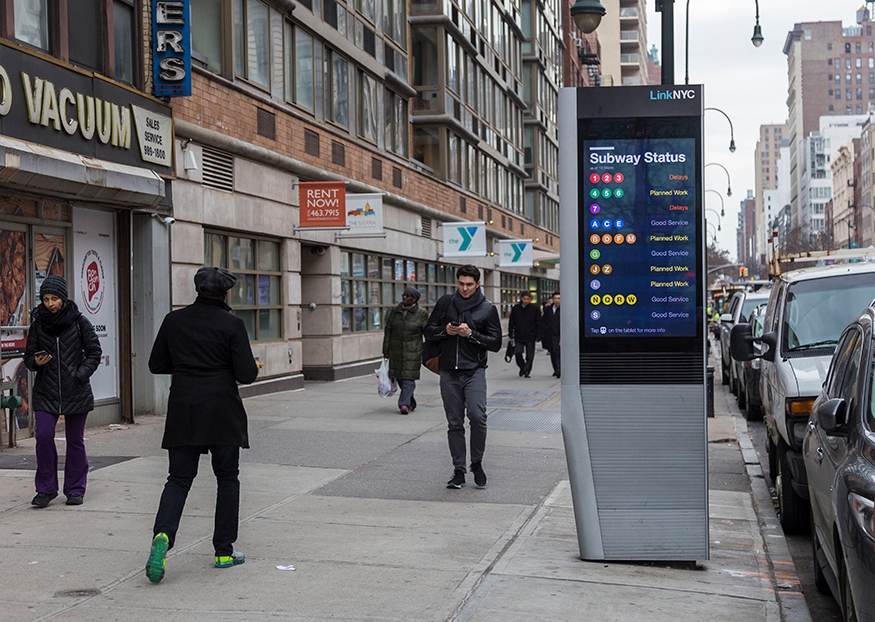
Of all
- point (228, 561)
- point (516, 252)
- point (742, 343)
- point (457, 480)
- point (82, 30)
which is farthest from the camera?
point (516, 252)

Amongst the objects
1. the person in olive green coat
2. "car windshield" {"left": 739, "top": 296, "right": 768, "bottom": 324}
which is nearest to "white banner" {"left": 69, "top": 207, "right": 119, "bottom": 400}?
the person in olive green coat

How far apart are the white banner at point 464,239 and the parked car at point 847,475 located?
22.3 m

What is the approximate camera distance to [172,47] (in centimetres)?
1445

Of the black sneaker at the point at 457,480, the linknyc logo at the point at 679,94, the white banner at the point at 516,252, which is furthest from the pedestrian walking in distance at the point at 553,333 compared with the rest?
the linknyc logo at the point at 679,94

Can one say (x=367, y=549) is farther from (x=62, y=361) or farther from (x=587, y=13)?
(x=587, y=13)

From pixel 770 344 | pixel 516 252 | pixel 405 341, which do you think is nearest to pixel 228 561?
pixel 770 344

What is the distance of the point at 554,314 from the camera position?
23625 mm

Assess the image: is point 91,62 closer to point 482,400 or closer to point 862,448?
point 482,400

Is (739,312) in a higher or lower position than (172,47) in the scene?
lower

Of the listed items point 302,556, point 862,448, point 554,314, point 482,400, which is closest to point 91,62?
point 482,400

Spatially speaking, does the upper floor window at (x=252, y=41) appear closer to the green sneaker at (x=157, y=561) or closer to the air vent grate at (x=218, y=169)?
the air vent grate at (x=218, y=169)

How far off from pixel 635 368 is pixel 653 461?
56cm

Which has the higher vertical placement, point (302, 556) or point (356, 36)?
point (356, 36)

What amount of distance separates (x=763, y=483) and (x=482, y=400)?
117 inches
